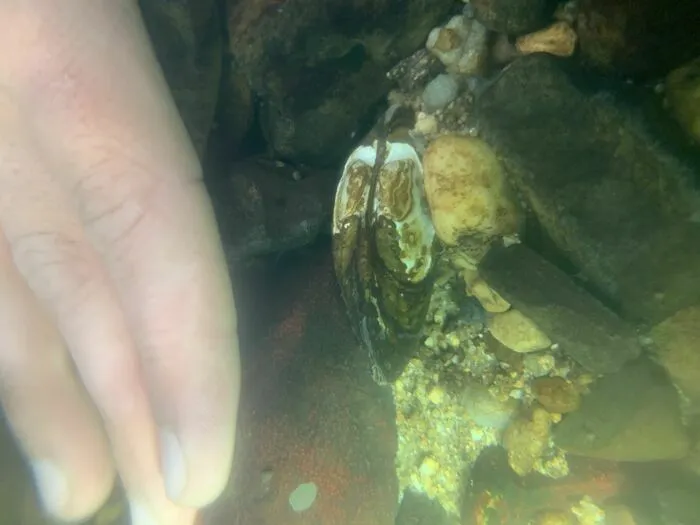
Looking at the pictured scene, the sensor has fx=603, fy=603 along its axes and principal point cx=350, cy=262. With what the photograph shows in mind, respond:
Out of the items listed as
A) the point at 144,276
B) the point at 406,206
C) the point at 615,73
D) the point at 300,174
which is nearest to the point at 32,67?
the point at 144,276

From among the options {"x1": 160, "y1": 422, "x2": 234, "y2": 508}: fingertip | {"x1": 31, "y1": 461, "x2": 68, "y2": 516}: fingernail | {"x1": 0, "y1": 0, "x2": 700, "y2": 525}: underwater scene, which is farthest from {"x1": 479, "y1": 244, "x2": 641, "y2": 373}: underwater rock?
{"x1": 31, "y1": 461, "x2": 68, "y2": 516}: fingernail

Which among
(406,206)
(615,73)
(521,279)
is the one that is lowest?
(521,279)

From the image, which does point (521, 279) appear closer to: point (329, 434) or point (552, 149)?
point (552, 149)

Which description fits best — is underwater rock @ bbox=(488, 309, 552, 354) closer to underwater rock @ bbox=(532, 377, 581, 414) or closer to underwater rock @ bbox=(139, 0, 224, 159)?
underwater rock @ bbox=(532, 377, 581, 414)

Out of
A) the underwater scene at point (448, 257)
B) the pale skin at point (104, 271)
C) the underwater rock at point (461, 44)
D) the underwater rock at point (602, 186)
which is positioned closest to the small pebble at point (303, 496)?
the underwater scene at point (448, 257)

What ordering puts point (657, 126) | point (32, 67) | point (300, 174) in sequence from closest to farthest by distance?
point (32, 67) → point (657, 126) → point (300, 174)

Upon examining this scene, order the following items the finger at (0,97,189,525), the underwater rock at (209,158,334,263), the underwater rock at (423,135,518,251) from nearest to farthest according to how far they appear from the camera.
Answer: the finger at (0,97,189,525) → the underwater rock at (423,135,518,251) → the underwater rock at (209,158,334,263)
